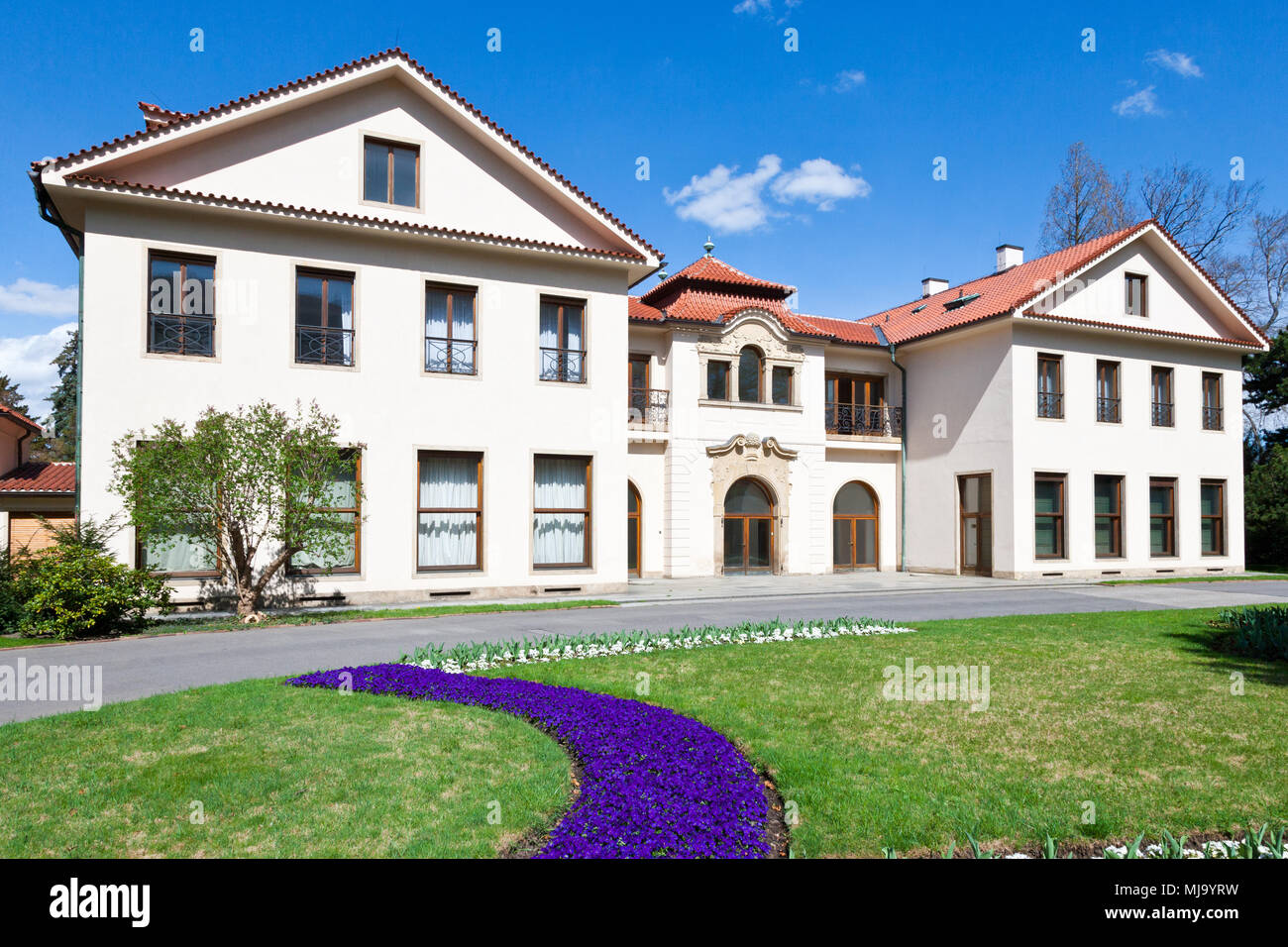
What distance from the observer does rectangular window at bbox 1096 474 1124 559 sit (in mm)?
25938

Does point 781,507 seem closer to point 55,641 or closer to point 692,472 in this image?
point 692,472

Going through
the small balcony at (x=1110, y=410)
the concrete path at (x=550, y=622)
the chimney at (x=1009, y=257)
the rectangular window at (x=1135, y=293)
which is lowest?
the concrete path at (x=550, y=622)

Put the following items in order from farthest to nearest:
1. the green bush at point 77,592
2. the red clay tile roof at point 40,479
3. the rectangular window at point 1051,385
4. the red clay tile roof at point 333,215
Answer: the rectangular window at point 1051,385 → the red clay tile roof at point 40,479 → the red clay tile roof at point 333,215 → the green bush at point 77,592

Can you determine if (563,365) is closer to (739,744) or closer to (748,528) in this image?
(748,528)

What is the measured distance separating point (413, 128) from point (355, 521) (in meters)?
8.74

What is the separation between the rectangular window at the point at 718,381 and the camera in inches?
976

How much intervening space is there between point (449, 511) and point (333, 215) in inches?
260

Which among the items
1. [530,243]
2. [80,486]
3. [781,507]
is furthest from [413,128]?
[781,507]

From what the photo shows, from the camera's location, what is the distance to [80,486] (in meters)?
14.9

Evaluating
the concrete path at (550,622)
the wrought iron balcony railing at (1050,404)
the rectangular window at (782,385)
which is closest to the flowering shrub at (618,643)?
the concrete path at (550,622)

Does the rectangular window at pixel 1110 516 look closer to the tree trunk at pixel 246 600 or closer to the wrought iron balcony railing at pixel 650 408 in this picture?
the wrought iron balcony railing at pixel 650 408

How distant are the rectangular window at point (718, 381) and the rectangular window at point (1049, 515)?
32.5 feet

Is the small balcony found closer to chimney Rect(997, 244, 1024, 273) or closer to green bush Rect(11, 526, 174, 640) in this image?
chimney Rect(997, 244, 1024, 273)

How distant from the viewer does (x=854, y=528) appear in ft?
91.4
